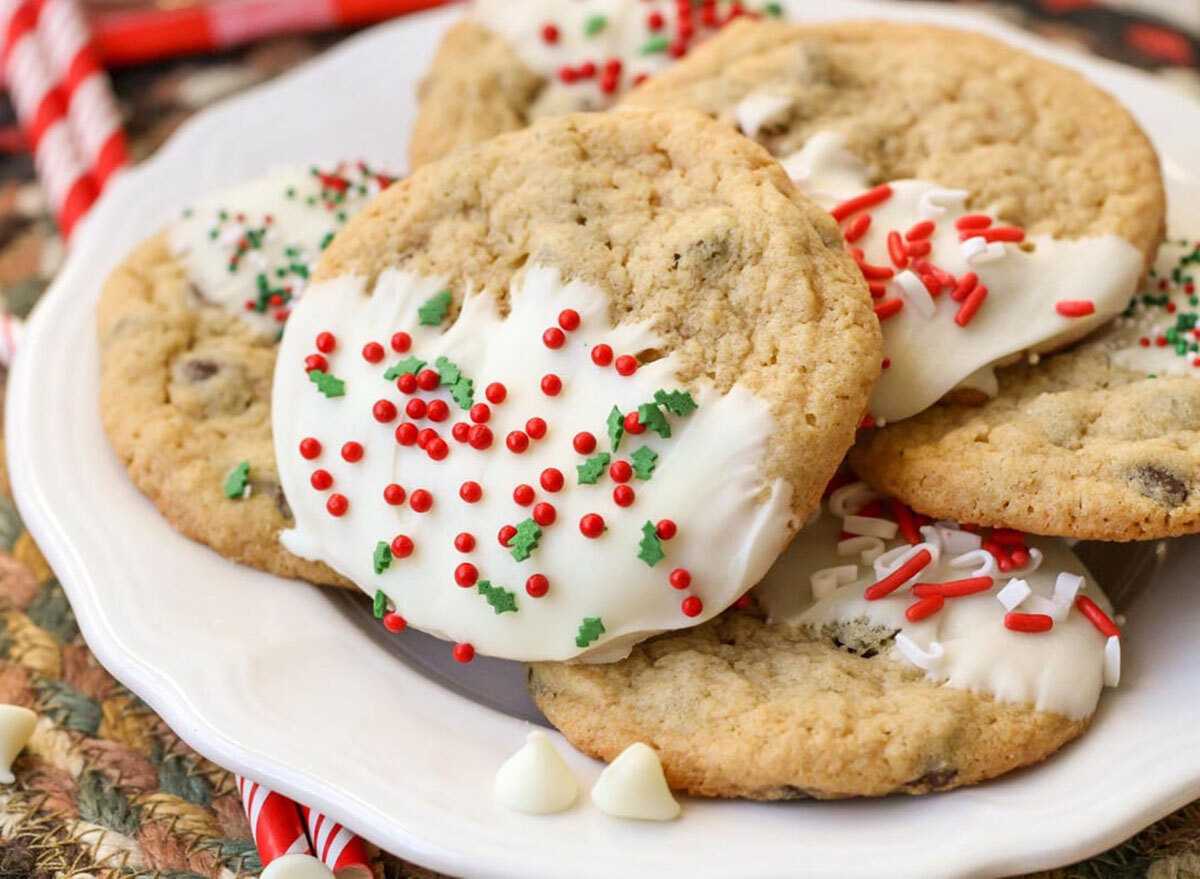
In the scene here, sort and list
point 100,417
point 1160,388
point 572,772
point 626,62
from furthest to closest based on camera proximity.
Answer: point 626,62, point 100,417, point 1160,388, point 572,772

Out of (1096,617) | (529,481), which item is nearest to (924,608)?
(1096,617)

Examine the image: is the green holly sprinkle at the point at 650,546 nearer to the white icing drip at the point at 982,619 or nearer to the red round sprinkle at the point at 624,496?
the red round sprinkle at the point at 624,496

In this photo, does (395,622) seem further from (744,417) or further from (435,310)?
(744,417)

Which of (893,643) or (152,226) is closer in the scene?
(893,643)

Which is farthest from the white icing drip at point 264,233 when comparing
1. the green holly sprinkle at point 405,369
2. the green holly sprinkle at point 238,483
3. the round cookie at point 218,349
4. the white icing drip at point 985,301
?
the white icing drip at point 985,301

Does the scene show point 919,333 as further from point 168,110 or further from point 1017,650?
point 168,110

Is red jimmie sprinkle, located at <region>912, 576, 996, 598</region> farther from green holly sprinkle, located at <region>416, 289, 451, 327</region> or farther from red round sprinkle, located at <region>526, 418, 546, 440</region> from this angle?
green holly sprinkle, located at <region>416, 289, 451, 327</region>

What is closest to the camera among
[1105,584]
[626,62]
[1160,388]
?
[1160,388]

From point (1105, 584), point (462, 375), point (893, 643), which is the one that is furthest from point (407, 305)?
point (1105, 584)
